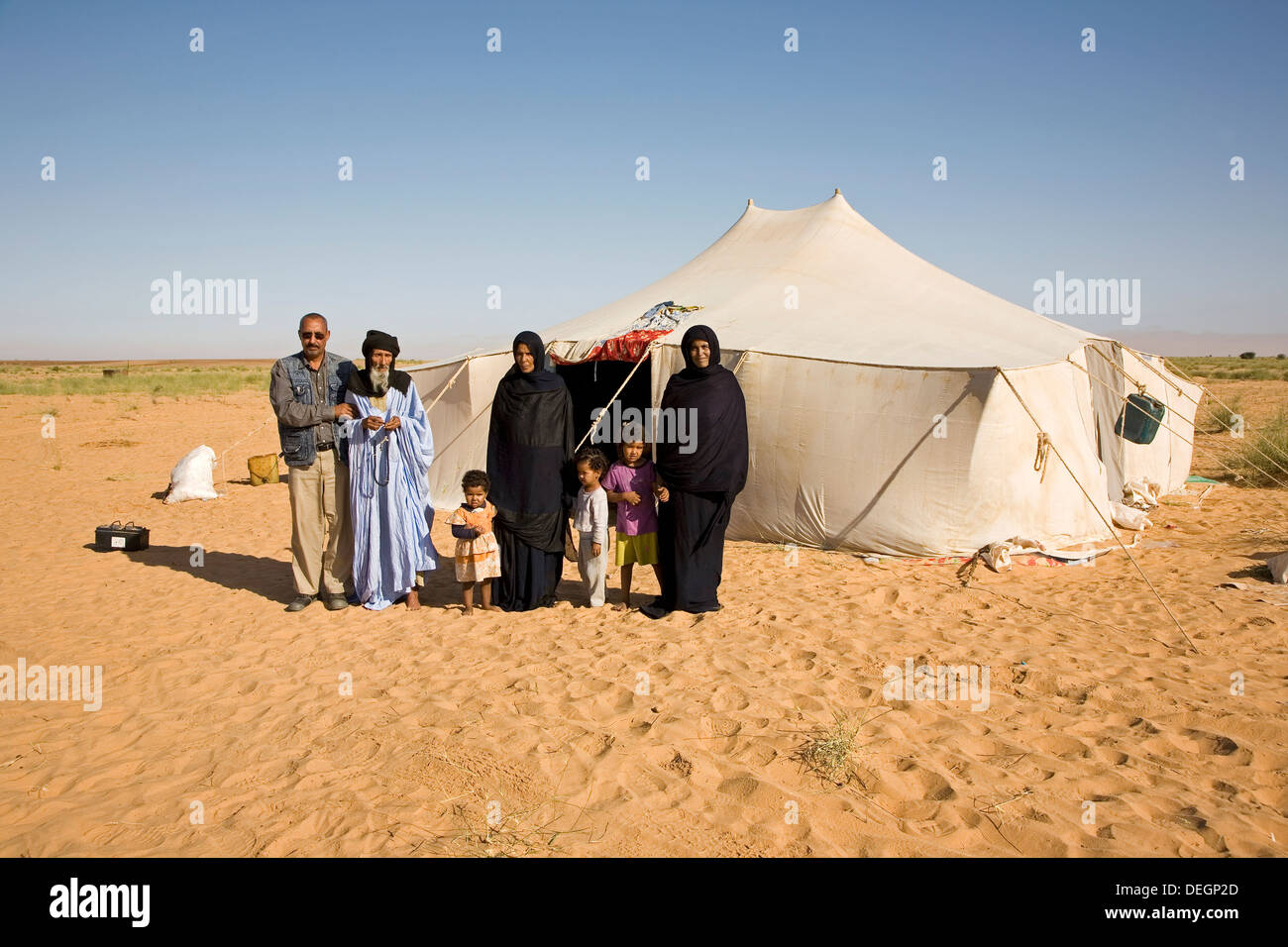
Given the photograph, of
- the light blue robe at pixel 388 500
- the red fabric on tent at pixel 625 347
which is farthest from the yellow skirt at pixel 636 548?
the red fabric on tent at pixel 625 347

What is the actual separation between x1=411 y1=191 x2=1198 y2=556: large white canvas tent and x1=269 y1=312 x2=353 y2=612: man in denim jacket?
2935 mm

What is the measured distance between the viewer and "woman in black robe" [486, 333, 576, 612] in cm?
490

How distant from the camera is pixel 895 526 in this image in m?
6.23

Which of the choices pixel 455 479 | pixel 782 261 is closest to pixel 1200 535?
pixel 782 261

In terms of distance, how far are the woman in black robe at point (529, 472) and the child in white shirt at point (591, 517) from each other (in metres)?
0.12

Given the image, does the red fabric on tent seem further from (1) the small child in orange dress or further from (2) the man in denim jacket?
(2) the man in denim jacket

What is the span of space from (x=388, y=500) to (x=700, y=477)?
1.92m

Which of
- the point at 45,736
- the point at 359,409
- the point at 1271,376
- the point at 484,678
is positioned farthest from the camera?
the point at 1271,376

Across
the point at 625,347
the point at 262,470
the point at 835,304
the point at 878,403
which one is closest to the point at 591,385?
the point at 625,347

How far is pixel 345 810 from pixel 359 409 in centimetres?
270

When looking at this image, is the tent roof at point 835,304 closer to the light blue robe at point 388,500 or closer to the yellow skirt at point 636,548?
the yellow skirt at point 636,548
